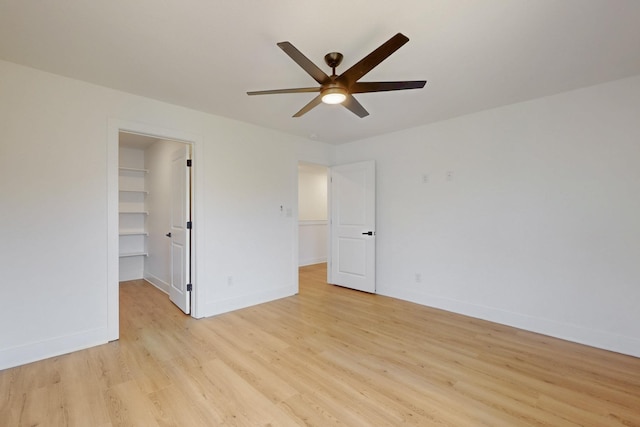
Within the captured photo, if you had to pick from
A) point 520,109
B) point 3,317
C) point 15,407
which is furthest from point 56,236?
point 520,109

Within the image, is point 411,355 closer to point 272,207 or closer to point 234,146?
point 272,207

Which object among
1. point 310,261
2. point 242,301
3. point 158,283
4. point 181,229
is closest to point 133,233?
point 158,283

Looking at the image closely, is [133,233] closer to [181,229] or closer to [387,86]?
[181,229]

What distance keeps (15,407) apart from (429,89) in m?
4.07

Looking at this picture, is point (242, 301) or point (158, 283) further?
point (158, 283)

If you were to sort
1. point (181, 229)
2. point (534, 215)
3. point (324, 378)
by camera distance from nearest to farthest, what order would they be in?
point (324, 378), point (534, 215), point (181, 229)

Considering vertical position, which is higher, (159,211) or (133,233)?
(159,211)

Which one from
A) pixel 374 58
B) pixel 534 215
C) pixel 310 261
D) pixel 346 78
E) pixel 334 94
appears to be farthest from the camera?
pixel 310 261

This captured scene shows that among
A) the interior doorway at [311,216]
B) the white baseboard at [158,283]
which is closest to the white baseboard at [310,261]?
the interior doorway at [311,216]

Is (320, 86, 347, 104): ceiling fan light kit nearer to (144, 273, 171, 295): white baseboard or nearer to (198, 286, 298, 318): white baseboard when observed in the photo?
(198, 286, 298, 318): white baseboard

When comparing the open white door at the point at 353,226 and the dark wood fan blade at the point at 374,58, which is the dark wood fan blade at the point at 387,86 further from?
the open white door at the point at 353,226

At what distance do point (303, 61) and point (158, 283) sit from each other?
456 centimetres

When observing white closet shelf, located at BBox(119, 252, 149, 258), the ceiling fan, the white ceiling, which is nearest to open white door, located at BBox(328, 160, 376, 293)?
the white ceiling

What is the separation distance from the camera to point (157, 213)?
16.0 ft
